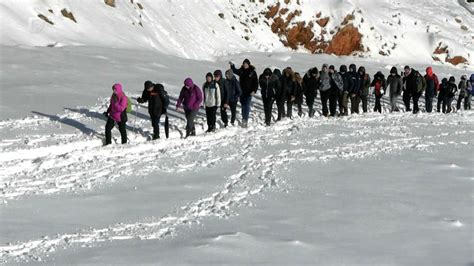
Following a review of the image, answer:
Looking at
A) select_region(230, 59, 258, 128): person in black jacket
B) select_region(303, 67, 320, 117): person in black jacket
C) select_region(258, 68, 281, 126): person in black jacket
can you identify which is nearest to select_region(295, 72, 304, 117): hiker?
select_region(303, 67, 320, 117): person in black jacket

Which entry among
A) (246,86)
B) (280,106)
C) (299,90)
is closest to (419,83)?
(299,90)

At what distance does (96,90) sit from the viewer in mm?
18516

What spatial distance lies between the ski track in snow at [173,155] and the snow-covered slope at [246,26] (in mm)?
13277

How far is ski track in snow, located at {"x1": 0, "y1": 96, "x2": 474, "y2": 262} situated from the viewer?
298 inches

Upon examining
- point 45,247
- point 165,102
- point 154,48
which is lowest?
point 45,247

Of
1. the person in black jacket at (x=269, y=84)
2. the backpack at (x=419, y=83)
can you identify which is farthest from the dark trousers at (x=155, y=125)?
the backpack at (x=419, y=83)

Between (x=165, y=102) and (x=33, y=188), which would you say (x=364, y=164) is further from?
(x=33, y=188)

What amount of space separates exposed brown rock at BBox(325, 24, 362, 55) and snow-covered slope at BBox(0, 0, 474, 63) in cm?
7

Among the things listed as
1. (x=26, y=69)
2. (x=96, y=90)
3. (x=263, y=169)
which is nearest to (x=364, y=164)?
(x=263, y=169)

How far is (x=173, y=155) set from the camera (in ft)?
39.3

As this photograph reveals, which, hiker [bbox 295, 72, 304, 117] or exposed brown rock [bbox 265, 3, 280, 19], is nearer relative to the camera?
hiker [bbox 295, 72, 304, 117]

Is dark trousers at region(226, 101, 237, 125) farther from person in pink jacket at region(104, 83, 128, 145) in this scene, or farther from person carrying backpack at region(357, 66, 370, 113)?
person carrying backpack at region(357, 66, 370, 113)

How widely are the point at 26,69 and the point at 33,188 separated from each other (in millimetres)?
11586

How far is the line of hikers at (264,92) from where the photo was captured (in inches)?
522
